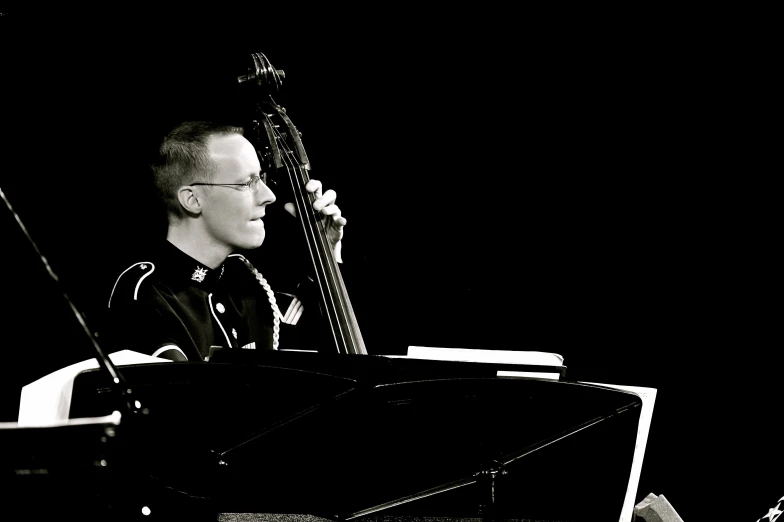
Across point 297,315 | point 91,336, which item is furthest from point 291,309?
point 91,336

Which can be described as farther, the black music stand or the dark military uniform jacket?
the dark military uniform jacket

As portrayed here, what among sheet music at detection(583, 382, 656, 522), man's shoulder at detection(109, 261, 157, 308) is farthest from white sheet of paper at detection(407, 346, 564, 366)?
man's shoulder at detection(109, 261, 157, 308)

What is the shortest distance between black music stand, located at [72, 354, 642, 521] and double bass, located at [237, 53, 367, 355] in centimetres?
64

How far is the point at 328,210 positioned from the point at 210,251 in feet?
1.44

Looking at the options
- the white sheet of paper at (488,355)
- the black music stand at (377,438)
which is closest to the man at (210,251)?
the white sheet of paper at (488,355)

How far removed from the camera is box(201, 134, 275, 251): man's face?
2.23 meters

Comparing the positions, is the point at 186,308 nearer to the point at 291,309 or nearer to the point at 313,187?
the point at 291,309

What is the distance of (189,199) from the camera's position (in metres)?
2.26

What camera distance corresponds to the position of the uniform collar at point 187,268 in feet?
7.19

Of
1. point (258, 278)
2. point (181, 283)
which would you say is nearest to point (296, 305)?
point (258, 278)

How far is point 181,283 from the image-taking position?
2180 mm

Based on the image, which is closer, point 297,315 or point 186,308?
point 186,308

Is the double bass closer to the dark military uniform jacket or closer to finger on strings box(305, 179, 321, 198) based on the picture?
finger on strings box(305, 179, 321, 198)

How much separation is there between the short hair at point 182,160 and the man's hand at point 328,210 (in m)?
0.36
